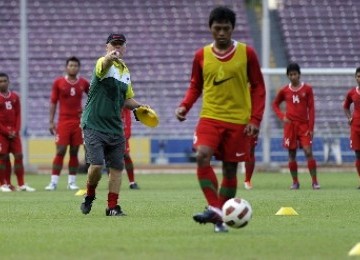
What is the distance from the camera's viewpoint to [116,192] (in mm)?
13336

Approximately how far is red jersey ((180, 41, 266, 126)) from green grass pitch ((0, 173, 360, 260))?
112 cm

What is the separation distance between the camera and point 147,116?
12.9 metres

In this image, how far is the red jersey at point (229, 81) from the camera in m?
10.7

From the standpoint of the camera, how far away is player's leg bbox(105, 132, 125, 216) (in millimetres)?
13273

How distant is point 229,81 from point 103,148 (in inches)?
120

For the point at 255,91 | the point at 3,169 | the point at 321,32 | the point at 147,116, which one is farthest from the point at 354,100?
the point at 321,32

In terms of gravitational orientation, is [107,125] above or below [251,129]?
below

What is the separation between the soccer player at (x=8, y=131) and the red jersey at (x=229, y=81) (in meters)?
9.99

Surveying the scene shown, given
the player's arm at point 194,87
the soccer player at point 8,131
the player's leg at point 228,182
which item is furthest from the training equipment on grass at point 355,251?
the soccer player at point 8,131

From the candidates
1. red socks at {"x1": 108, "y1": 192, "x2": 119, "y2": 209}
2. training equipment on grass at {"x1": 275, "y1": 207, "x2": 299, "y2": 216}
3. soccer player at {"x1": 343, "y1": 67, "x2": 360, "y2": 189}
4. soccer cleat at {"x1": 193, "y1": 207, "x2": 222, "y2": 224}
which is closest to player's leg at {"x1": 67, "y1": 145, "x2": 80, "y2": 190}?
soccer player at {"x1": 343, "y1": 67, "x2": 360, "y2": 189}

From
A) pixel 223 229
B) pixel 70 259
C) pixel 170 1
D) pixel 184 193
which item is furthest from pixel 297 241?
pixel 170 1

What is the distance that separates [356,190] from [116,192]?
7.24 meters

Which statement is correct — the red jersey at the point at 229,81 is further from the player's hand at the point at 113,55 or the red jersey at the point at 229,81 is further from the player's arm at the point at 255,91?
the player's hand at the point at 113,55

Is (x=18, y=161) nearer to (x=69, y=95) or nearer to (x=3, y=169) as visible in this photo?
(x=3, y=169)
